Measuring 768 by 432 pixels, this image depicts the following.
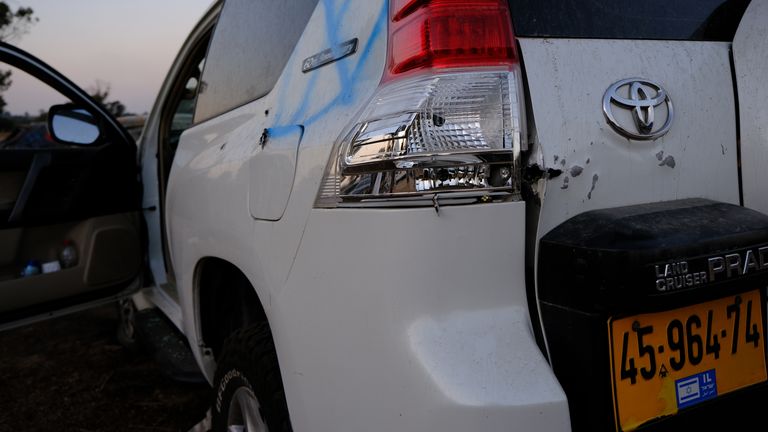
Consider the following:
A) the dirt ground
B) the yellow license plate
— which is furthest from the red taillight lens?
the dirt ground

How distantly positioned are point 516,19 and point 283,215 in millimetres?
679

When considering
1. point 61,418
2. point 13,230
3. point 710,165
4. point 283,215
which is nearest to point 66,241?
point 13,230

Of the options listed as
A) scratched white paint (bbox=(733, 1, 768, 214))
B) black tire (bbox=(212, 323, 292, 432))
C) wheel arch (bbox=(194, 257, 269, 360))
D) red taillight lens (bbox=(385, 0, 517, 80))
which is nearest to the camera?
red taillight lens (bbox=(385, 0, 517, 80))

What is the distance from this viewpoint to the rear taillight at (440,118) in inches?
44.3

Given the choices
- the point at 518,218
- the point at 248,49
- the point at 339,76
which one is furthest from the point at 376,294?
the point at 248,49

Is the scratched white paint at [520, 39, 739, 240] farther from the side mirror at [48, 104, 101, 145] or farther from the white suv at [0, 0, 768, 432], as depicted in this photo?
the side mirror at [48, 104, 101, 145]

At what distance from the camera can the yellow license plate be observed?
1.14 meters

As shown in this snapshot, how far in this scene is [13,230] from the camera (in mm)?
2807

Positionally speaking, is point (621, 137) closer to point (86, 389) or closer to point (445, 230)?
point (445, 230)

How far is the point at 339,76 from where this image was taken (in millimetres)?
1312

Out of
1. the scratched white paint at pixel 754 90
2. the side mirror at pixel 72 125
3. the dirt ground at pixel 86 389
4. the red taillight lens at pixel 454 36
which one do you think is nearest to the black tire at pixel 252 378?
the red taillight lens at pixel 454 36

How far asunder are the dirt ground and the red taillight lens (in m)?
2.27

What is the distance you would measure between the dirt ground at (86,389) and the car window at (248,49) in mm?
1515

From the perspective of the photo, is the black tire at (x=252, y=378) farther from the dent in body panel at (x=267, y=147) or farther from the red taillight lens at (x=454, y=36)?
the red taillight lens at (x=454, y=36)
